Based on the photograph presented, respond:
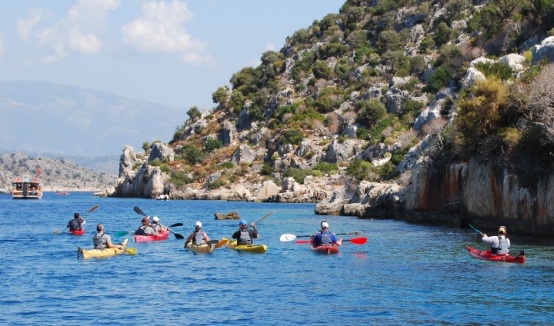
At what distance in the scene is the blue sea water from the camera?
21812 mm

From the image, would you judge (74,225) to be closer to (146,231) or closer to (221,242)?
(146,231)

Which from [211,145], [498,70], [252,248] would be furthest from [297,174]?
[252,248]

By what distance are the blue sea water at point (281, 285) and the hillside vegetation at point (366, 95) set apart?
1679cm

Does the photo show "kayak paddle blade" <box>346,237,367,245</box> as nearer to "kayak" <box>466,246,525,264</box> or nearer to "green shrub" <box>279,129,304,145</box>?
"kayak" <box>466,246,525,264</box>

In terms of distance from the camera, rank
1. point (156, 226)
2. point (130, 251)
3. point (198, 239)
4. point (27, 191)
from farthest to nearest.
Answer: point (27, 191) → point (156, 226) → point (198, 239) → point (130, 251)

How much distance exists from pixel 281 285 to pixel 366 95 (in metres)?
91.2

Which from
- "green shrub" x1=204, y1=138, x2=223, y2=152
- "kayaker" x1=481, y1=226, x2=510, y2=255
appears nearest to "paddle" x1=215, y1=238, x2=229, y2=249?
"kayaker" x1=481, y1=226, x2=510, y2=255

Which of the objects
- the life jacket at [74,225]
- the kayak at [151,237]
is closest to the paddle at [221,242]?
the kayak at [151,237]

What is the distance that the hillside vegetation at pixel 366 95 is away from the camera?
2628 inches

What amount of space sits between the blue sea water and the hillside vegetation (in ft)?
55.1

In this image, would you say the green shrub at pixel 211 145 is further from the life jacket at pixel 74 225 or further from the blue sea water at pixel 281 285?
the blue sea water at pixel 281 285

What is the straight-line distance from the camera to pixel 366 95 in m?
116

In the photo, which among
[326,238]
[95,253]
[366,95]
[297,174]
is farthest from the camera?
[366,95]

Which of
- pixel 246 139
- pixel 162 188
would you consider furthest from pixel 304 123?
pixel 162 188
